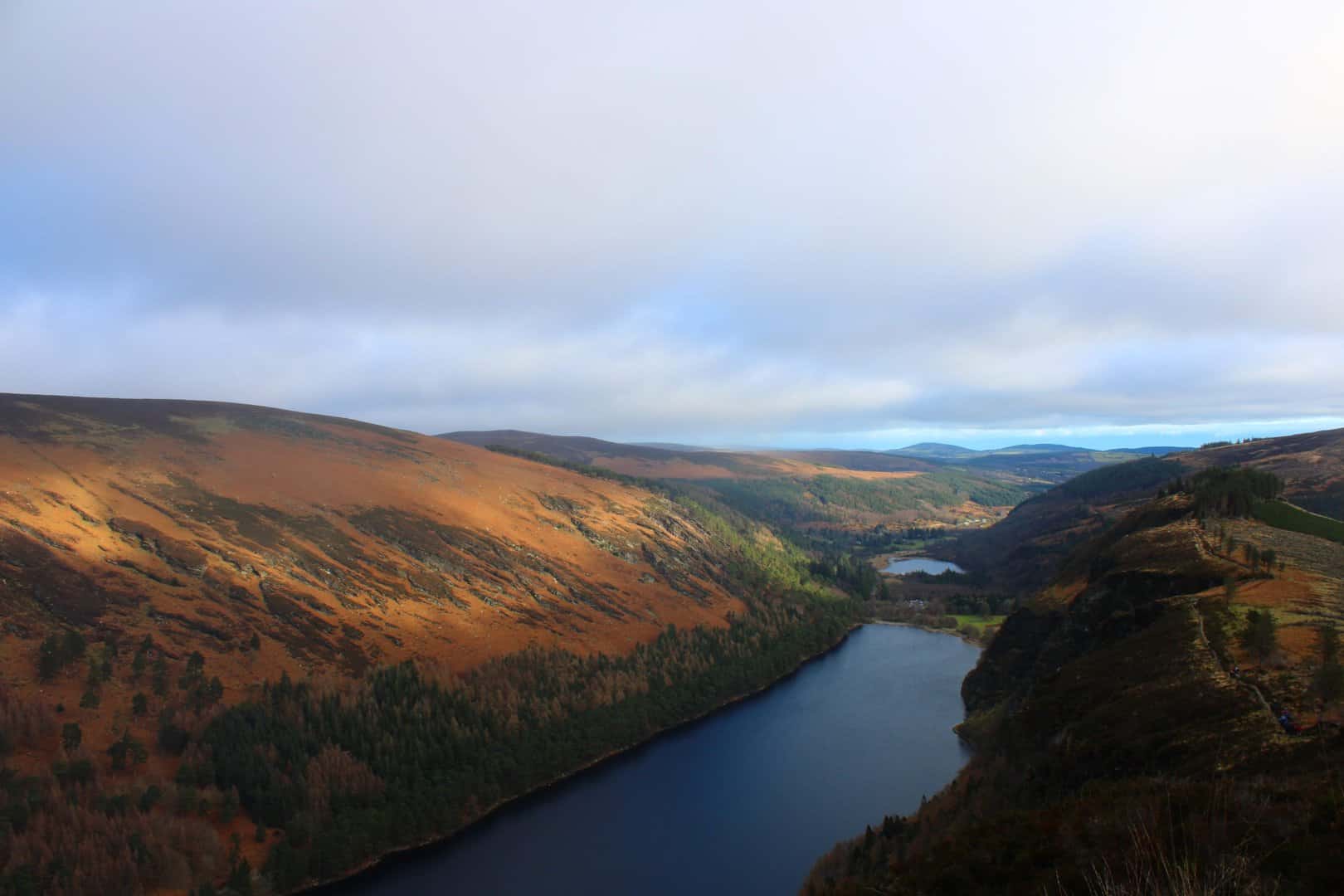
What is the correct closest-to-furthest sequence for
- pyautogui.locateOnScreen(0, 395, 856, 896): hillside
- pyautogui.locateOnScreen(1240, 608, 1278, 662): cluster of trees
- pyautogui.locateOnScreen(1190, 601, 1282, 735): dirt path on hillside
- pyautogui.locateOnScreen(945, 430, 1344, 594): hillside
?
1. pyautogui.locateOnScreen(1190, 601, 1282, 735): dirt path on hillside
2. pyautogui.locateOnScreen(1240, 608, 1278, 662): cluster of trees
3. pyautogui.locateOnScreen(0, 395, 856, 896): hillside
4. pyautogui.locateOnScreen(945, 430, 1344, 594): hillside

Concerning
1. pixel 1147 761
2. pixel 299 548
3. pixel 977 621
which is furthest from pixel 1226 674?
pixel 977 621

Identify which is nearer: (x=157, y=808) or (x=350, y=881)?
(x=157, y=808)

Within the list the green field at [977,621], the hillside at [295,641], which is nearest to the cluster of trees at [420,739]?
the hillside at [295,641]

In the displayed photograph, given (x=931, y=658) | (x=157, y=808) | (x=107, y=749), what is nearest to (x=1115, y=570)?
(x=931, y=658)

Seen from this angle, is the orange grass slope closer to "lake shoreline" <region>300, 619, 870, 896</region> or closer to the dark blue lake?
"lake shoreline" <region>300, 619, 870, 896</region>

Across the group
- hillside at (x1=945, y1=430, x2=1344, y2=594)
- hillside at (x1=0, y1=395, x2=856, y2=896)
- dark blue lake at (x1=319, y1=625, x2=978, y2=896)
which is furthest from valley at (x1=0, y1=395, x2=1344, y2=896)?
hillside at (x1=945, y1=430, x2=1344, y2=594)

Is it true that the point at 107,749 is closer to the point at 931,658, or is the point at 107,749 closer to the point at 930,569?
the point at 931,658

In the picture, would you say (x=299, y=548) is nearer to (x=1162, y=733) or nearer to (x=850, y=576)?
(x=1162, y=733)
